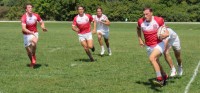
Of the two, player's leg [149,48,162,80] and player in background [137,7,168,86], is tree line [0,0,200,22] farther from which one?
player's leg [149,48,162,80]

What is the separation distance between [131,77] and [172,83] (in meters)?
1.46

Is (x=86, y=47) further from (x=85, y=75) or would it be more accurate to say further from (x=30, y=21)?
(x=85, y=75)

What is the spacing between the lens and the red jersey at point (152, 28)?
33.5 feet

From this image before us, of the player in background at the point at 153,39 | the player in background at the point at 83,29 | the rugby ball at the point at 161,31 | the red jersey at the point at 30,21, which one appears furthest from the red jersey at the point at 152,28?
the player in background at the point at 83,29

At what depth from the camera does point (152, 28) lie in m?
10.3

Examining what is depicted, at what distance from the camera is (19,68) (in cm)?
1367

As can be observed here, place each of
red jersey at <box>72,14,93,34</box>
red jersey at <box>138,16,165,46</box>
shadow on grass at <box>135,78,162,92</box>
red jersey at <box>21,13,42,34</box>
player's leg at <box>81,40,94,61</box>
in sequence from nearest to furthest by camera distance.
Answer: shadow on grass at <box>135,78,162,92</box> → red jersey at <box>138,16,165,46</box> → red jersey at <box>21,13,42,34</box> → player's leg at <box>81,40,94,61</box> → red jersey at <box>72,14,93,34</box>

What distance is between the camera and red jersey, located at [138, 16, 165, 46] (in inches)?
402

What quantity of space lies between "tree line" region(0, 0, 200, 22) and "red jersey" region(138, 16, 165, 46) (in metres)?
49.2

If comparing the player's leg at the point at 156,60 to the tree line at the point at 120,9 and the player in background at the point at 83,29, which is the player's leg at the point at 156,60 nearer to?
the player in background at the point at 83,29

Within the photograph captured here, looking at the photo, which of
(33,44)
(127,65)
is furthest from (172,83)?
(33,44)

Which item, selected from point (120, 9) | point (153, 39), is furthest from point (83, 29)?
point (120, 9)

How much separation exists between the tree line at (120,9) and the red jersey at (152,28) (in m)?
49.2

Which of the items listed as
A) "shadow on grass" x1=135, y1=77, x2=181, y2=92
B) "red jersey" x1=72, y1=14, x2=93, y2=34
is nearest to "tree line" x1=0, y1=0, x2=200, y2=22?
"red jersey" x1=72, y1=14, x2=93, y2=34
